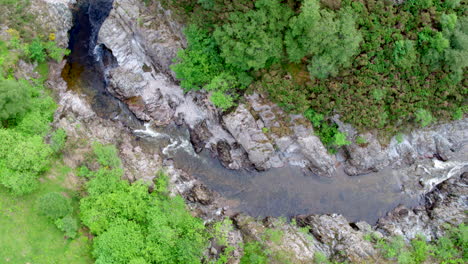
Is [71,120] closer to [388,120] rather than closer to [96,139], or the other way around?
[96,139]

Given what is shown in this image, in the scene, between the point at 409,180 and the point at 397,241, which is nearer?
the point at 397,241

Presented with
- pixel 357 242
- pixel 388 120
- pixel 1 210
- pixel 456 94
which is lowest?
pixel 1 210

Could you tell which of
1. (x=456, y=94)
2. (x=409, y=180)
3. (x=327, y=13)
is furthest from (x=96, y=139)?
(x=456, y=94)

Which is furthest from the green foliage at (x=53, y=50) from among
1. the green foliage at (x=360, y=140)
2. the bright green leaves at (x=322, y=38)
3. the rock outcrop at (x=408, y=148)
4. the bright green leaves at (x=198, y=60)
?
the green foliage at (x=360, y=140)

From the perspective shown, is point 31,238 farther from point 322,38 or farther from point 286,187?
point 322,38

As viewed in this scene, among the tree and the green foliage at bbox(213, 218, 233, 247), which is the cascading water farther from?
the green foliage at bbox(213, 218, 233, 247)

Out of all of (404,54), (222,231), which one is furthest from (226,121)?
(404,54)
